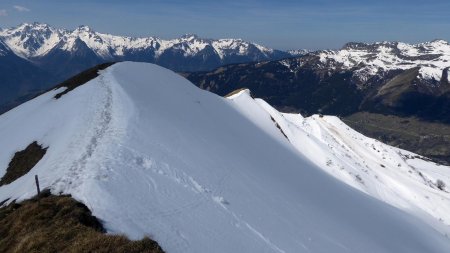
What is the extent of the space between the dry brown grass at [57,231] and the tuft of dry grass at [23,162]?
14.6 m

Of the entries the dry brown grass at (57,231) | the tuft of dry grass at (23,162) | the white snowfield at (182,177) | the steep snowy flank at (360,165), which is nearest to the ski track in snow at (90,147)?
the white snowfield at (182,177)

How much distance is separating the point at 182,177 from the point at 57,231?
1115 cm

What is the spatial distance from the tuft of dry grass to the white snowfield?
102 cm

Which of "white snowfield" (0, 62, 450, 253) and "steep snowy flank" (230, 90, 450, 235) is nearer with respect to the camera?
"white snowfield" (0, 62, 450, 253)

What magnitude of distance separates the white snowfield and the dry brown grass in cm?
108

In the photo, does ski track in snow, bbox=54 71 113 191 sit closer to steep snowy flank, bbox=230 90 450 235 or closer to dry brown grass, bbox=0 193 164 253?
dry brown grass, bbox=0 193 164 253

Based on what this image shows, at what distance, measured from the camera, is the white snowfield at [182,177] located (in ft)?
74.9

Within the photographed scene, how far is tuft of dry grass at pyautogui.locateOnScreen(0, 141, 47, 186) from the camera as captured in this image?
1446 inches

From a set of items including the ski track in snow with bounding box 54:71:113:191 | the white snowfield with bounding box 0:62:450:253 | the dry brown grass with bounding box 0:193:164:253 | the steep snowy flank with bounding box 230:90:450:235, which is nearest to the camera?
the dry brown grass with bounding box 0:193:164:253

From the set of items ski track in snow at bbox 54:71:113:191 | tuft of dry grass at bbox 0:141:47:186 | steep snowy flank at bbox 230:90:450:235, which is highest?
ski track in snow at bbox 54:71:113:191

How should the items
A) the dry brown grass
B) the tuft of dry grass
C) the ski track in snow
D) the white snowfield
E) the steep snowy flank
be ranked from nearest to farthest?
the dry brown grass → the white snowfield → the ski track in snow → the tuft of dry grass → the steep snowy flank

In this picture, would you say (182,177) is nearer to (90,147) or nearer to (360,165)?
(90,147)

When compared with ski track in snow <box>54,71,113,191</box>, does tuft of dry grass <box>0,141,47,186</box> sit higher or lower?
lower

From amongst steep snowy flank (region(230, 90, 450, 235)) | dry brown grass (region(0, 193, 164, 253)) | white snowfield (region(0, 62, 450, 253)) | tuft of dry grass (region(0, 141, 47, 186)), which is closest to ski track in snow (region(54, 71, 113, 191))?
white snowfield (region(0, 62, 450, 253))
